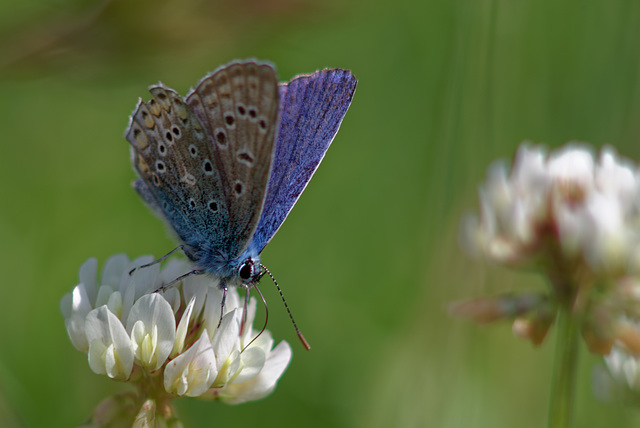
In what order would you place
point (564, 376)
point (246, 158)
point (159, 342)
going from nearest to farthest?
point (159, 342) → point (564, 376) → point (246, 158)

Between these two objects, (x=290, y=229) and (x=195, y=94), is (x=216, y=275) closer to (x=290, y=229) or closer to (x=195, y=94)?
(x=195, y=94)

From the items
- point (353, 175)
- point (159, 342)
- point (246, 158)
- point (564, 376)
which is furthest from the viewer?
point (353, 175)

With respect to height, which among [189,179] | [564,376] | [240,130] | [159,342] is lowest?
[564,376]

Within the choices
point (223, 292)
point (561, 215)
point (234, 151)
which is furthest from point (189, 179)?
point (561, 215)

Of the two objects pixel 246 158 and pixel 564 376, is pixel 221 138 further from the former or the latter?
pixel 564 376

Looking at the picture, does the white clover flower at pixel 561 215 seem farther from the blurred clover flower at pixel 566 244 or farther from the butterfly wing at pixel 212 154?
the butterfly wing at pixel 212 154

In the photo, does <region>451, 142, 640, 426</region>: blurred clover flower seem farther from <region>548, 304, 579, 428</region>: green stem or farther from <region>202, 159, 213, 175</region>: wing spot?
<region>202, 159, 213, 175</region>: wing spot

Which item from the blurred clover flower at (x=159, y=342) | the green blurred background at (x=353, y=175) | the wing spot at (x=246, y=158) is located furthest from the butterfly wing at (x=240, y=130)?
the blurred clover flower at (x=159, y=342)
